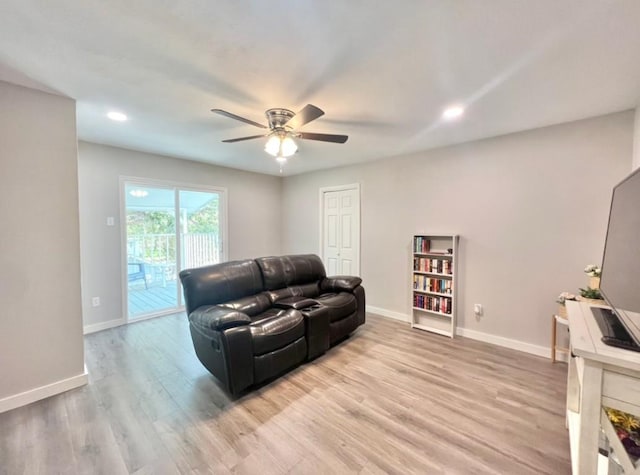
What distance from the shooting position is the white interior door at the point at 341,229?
15.2 ft

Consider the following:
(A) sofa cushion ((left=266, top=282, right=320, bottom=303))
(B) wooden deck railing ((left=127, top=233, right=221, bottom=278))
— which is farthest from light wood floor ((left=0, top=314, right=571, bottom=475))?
(B) wooden deck railing ((left=127, top=233, right=221, bottom=278))

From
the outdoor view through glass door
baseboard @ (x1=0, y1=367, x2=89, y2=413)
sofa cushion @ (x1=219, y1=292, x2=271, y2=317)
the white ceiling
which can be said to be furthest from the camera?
the outdoor view through glass door

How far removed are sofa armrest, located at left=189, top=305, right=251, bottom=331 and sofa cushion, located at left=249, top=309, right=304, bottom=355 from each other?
0.12 metres

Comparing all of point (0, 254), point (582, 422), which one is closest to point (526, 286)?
point (582, 422)

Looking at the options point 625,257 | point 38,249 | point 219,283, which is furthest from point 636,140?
point 38,249

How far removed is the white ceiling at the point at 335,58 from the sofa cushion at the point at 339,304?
78.6 inches

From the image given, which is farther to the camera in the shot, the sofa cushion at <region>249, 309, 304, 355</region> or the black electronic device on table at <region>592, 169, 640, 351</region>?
the sofa cushion at <region>249, 309, 304, 355</region>

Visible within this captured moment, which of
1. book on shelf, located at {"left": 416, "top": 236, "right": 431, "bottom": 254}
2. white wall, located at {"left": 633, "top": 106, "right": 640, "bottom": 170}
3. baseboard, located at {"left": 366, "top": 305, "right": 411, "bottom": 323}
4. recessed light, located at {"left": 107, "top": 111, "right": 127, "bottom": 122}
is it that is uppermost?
recessed light, located at {"left": 107, "top": 111, "right": 127, "bottom": 122}

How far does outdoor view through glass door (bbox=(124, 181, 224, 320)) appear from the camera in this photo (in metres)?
4.00

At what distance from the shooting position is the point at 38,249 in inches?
86.2

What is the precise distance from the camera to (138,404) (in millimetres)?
2119

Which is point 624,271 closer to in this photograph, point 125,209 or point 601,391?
point 601,391

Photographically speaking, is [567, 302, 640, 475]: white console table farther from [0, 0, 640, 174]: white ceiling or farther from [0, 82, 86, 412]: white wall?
[0, 82, 86, 412]: white wall

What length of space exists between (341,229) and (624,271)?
12.3 ft
